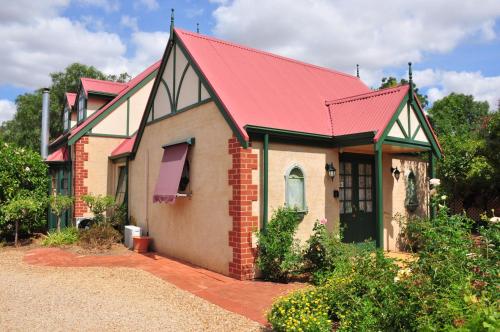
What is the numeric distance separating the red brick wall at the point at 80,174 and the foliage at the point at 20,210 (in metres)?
1.22

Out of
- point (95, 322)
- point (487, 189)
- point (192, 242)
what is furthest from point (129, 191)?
point (487, 189)

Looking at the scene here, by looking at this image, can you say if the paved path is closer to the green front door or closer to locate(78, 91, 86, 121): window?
the green front door

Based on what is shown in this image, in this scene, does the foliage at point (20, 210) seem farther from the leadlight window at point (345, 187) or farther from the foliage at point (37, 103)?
the foliage at point (37, 103)

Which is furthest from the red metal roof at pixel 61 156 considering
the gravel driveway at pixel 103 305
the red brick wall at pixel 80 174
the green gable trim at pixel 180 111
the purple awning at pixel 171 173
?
the gravel driveway at pixel 103 305

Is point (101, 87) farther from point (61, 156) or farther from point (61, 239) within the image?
point (61, 239)

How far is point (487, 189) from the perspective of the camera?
1432 cm

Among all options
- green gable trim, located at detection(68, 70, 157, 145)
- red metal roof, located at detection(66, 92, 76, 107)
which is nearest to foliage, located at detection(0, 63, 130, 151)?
red metal roof, located at detection(66, 92, 76, 107)

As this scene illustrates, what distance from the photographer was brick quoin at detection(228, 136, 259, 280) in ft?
25.9

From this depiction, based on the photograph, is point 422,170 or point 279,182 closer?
point 279,182

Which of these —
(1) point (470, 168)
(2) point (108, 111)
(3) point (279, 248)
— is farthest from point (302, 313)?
(2) point (108, 111)

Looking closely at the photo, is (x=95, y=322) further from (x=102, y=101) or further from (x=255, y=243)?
(x=102, y=101)

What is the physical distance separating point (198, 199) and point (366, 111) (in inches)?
184

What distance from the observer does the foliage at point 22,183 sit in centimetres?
1361

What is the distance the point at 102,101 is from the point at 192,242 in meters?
9.82
